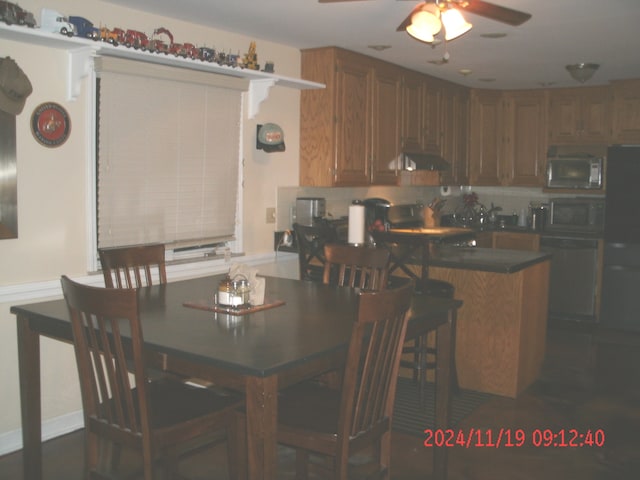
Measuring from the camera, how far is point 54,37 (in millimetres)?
3066

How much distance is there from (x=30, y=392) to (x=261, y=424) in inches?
51.2

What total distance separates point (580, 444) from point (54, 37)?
3.27m

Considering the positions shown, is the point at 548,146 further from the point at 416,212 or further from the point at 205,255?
the point at 205,255

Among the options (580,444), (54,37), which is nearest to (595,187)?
(580,444)

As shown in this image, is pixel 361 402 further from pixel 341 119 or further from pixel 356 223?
pixel 341 119

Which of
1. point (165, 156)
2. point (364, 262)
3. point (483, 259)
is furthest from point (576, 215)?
point (165, 156)

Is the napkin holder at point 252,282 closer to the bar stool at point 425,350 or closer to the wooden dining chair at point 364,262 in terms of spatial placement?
the wooden dining chair at point 364,262

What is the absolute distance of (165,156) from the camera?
12.8 feet

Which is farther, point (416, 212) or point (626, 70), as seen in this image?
point (416, 212)

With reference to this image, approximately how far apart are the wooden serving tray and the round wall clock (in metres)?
1.23

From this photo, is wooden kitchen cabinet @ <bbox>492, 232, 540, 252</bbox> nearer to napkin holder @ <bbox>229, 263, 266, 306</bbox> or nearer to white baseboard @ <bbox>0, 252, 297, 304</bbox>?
white baseboard @ <bbox>0, 252, 297, 304</bbox>

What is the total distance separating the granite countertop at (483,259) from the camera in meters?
3.97

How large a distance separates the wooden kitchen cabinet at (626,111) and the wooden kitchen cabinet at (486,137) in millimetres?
1118

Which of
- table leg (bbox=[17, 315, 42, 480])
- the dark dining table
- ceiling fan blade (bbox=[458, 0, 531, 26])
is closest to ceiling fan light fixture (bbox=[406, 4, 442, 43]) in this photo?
ceiling fan blade (bbox=[458, 0, 531, 26])
